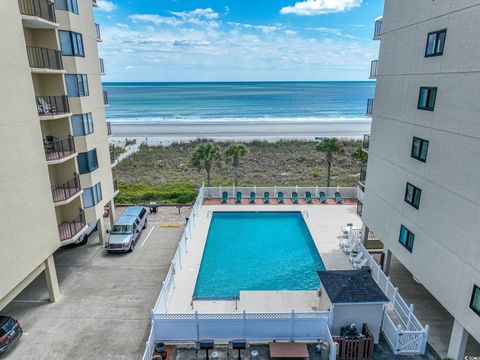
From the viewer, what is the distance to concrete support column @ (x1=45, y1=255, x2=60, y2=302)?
564 inches

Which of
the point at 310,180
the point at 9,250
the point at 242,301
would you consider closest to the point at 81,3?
the point at 9,250

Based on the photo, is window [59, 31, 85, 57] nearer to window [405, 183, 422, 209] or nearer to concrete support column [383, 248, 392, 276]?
window [405, 183, 422, 209]

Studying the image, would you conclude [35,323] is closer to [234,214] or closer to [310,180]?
[234,214]

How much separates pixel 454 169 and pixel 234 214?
17.2 m

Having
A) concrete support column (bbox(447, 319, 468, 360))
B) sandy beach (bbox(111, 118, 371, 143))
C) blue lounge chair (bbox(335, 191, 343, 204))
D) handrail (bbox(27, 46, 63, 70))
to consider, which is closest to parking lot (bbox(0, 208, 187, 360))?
handrail (bbox(27, 46, 63, 70))

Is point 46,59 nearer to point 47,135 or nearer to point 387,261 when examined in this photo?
point 47,135

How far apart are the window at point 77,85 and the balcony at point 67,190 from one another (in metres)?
4.23

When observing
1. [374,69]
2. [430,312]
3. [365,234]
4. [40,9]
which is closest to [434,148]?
[374,69]

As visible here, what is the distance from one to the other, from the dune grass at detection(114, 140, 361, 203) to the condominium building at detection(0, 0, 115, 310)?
27.9 ft

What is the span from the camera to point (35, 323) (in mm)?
13391

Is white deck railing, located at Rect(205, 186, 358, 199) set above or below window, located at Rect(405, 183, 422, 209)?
below

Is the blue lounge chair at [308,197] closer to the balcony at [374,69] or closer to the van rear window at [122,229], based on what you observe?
the balcony at [374,69]

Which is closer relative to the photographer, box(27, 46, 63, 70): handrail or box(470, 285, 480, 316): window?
box(470, 285, 480, 316): window

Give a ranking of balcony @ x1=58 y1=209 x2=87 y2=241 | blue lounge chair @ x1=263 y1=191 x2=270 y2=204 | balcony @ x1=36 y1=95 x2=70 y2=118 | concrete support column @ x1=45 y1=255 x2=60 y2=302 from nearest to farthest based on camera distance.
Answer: concrete support column @ x1=45 y1=255 x2=60 y2=302 → balcony @ x1=36 y1=95 x2=70 y2=118 → balcony @ x1=58 y1=209 x2=87 y2=241 → blue lounge chair @ x1=263 y1=191 x2=270 y2=204
